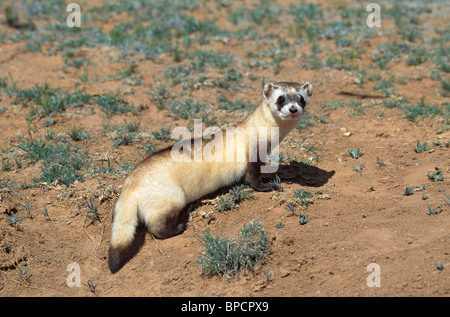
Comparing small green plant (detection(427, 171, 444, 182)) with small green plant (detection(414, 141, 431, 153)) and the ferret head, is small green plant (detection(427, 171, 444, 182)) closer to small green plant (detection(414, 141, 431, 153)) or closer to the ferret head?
small green plant (detection(414, 141, 431, 153))

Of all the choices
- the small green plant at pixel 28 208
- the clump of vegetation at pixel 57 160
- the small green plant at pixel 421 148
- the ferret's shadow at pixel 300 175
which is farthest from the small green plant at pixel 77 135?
the small green plant at pixel 421 148

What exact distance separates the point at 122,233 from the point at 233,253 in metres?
1.13

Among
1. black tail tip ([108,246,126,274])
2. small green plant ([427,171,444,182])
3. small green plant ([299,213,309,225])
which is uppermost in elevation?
small green plant ([427,171,444,182])

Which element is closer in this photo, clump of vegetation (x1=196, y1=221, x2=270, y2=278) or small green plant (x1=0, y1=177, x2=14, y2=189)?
clump of vegetation (x1=196, y1=221, x2=270, y2=278)

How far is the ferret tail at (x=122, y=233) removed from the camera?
4320mm

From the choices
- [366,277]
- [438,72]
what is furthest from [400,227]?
[438,72]

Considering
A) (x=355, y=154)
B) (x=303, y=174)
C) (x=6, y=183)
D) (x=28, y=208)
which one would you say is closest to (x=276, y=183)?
(x=303, y=174)

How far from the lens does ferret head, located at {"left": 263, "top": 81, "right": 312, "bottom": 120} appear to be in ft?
16.3

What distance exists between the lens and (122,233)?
4.37 metres

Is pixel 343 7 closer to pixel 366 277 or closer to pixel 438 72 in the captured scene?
pixel 438 72

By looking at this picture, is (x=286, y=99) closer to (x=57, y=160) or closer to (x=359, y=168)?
(x=359, y=168)

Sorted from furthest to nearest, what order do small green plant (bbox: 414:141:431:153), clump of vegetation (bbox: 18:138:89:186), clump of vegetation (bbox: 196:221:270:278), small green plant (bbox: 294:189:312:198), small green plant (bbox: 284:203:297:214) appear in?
small green plant (bbox: 414:141:431:153) < clump of vegetation (bbox: 18:138:89:186) < small green plant (bbox: 294:189:312:198) < small green plant (bbox: 284:203:297:214) < clump of vegetation (bbox: 196:221:270:278)

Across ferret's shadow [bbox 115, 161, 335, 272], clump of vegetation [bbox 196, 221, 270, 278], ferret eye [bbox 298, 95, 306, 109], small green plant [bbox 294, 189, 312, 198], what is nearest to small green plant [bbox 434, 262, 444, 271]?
clump of vegetation [bbox 196, 221, 270, 278]

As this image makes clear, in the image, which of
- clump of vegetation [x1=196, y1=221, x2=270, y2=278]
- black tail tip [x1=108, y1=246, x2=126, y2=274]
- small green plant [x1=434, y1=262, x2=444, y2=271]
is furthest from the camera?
black tail tip [x1=108, y1=246, x2=126, y2=274]
